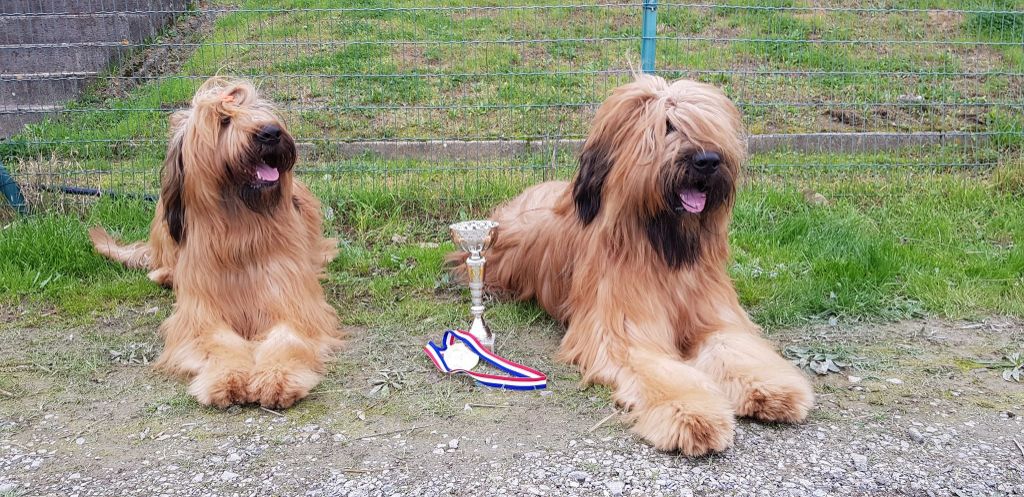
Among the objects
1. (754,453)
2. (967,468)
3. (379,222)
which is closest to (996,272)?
(967,468)

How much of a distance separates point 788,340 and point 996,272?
174 centimetres

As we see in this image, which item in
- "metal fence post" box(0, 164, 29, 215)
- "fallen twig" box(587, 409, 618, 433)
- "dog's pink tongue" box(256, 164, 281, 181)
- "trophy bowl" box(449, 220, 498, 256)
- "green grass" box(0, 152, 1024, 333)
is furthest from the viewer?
"metal fence post" box(0, 164, 29, 215)

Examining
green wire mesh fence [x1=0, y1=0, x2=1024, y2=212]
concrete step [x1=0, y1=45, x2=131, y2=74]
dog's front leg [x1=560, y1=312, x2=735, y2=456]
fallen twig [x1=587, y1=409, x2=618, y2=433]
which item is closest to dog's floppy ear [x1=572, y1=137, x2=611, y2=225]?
dog's front leg [x1=560, y1=312, x2=735, y2=456]

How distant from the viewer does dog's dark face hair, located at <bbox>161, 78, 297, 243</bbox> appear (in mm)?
4211

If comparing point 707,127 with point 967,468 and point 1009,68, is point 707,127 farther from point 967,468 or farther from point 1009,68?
point 1009,68

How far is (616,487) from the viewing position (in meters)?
3.35

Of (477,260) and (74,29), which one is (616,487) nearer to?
(477,260)

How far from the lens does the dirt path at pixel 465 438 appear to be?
3.40 metres

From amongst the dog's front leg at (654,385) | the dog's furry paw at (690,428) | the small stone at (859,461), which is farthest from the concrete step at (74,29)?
the small stone at (859,461)

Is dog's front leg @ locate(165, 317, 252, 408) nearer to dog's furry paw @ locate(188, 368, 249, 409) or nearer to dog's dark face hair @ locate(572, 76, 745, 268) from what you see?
dog's furry paw @ locate(188, 368, 249, 409)

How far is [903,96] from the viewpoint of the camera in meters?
8.05

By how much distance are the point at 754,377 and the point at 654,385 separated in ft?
1.42

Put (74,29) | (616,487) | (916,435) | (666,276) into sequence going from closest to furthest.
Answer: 1. (616,487)
2. (916,435)
3. (666,276)
4. (74,29)

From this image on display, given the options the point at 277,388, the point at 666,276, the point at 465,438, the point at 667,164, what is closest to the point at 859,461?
the point at 666,276
